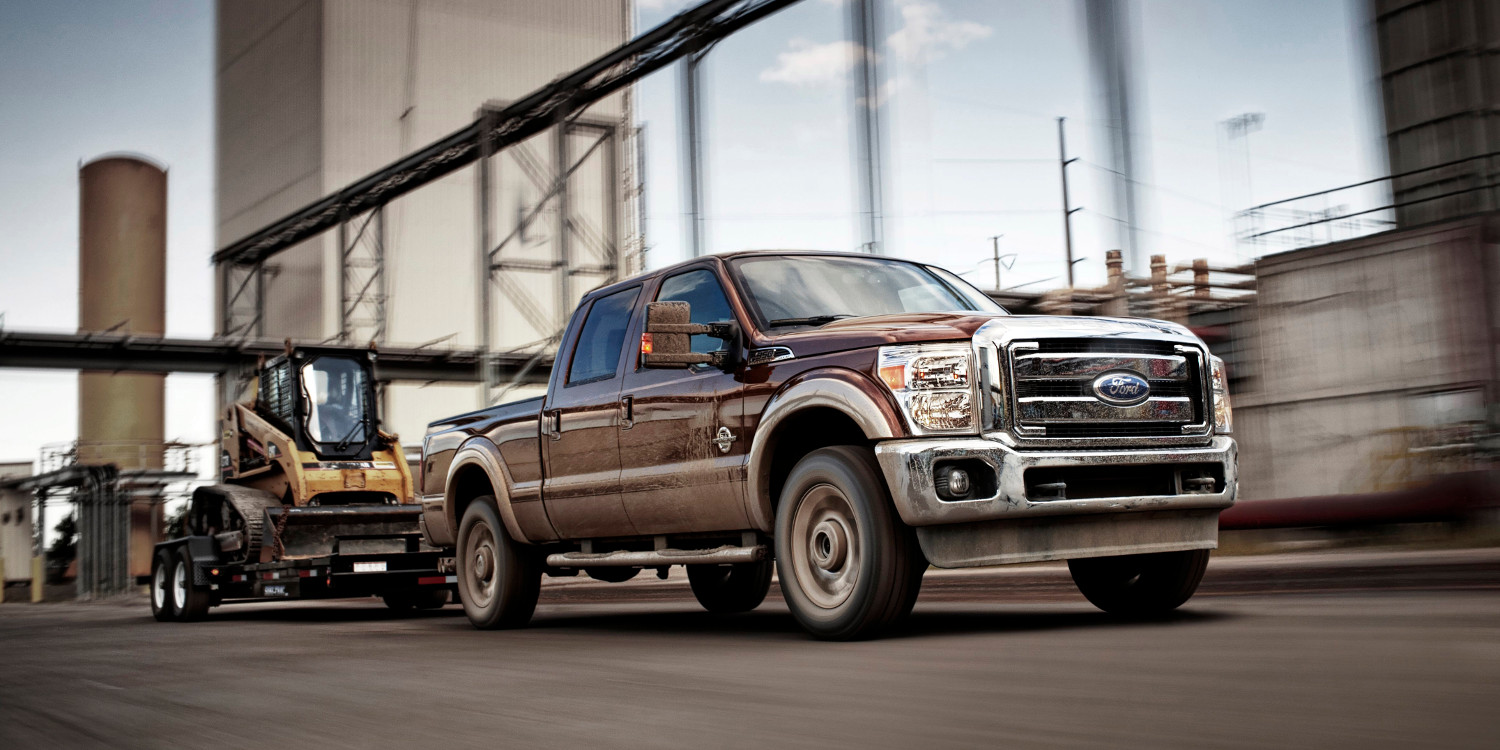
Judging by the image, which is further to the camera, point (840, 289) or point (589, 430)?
point (589, 430)

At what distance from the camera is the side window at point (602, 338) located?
885cm

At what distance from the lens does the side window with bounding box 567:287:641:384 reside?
29.0 ft

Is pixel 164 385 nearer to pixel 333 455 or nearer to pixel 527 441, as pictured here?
pixel 333 455

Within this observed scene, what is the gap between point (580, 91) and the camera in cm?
4497

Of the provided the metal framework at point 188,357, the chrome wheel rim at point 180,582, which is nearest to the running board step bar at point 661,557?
the chrome wheel rim at point 180,582

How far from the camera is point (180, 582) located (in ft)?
57.1

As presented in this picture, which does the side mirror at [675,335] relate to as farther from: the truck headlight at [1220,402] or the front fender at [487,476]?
the truck headlight at [1220,402]

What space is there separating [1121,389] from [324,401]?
13.2 metres

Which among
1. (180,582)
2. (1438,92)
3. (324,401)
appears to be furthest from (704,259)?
(1438,92)

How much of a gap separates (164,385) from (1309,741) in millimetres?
63185

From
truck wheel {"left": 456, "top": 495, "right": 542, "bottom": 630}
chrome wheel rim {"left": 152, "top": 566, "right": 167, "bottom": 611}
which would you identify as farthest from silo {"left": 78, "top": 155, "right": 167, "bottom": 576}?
truck wheel {"left": 456, "top": 495, "right": 542, "bottom": 630}

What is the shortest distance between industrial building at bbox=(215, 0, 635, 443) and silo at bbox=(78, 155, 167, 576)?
3.31 metres

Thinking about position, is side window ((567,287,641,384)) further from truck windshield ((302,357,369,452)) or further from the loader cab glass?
truck windshield ((302,357,369,452))

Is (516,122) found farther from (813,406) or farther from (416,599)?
(813,406)
